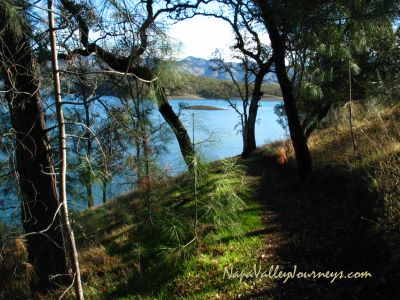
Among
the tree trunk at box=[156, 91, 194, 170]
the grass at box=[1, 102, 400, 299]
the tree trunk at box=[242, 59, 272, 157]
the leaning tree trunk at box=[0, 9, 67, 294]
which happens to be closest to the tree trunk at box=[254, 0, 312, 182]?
the grass at box=[1, 102, 400, 299]

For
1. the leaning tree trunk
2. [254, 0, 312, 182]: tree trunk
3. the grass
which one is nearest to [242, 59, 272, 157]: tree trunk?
[254, 0, 312, 182]: tree trunk

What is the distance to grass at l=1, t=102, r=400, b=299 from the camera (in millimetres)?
4315

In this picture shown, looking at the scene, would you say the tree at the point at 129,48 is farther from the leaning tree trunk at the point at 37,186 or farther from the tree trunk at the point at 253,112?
the tree trunk at the point at 253,112

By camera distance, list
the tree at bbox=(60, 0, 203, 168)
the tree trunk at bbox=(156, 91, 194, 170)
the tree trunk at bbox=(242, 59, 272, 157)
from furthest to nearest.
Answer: the tree trunk at bbox=(242, 59, 272, 157) < the tree trunk at bbox=(156, 91, 194, 170) < the tree at bbox=(60, 0, 203, 168)

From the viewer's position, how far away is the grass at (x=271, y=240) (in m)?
4.31

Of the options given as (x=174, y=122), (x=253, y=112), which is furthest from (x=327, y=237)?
(x=253, y=112)

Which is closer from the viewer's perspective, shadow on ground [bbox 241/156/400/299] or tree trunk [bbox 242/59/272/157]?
shadow on ground [bbox 241/156/400/299]

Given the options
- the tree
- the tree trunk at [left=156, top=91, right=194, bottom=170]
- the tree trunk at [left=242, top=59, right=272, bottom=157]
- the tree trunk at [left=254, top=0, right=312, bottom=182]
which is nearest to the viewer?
the tree

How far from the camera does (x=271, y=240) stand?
5.73 m

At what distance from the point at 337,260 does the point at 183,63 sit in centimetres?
461

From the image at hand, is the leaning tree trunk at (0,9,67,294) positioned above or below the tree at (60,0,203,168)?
below

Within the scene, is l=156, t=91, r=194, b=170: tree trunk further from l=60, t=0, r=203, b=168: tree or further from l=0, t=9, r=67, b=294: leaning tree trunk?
l=0, t=9, r=67, b=294: leaning tree trunk

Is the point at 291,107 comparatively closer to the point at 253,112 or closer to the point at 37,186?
the point at 37,186

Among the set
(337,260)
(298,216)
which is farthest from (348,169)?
(337,260)
